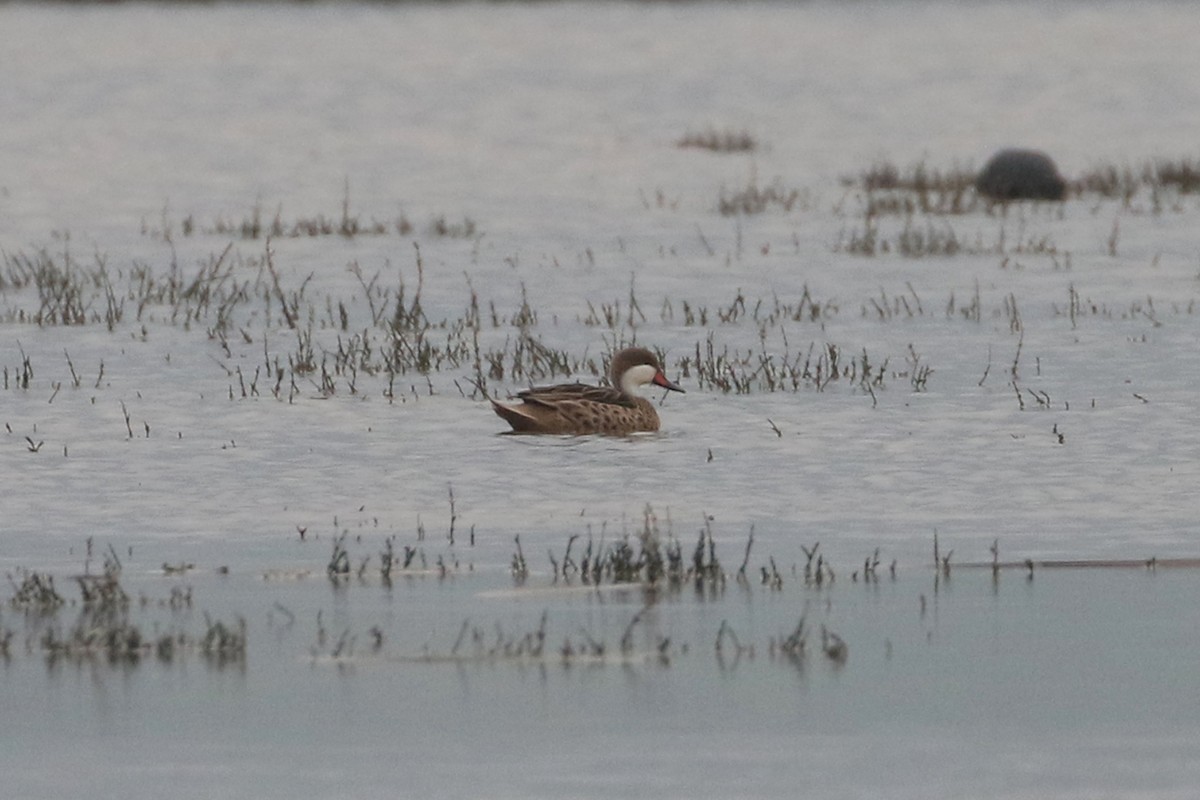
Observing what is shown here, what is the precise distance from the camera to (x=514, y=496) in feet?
31.9

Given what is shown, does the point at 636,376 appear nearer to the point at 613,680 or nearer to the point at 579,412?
the point at 579,412

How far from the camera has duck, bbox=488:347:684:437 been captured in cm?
1129

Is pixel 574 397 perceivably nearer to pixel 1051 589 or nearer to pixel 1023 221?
pixel 1051 589

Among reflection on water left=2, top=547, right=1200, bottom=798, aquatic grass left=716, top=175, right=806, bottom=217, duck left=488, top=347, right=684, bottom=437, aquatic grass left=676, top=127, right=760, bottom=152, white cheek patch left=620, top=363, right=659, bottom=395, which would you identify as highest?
aquatic grass left=676, top=127, right=760, bottom=152

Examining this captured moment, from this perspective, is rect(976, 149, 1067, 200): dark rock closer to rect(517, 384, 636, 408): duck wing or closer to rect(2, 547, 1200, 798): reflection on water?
rect(517, 384, 636, 408): duck wing

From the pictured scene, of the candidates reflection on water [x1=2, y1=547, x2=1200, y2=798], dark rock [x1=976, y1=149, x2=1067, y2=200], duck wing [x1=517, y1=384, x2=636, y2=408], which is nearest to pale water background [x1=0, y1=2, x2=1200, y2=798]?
reflection on water [x1=2, y1=547, x2=1200, y2=798]

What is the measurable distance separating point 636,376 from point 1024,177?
12321mm

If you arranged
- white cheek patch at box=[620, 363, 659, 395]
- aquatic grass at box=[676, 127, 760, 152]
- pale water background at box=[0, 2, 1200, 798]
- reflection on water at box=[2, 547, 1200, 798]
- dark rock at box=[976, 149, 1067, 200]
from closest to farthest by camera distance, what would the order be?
reflection on water at box=[2, 547, 1200, 798] → pale water background at box=[0, 2, 1200, 798] → white cheek patch at box=[620, 363, 659, 395] → dark rock at box=[976, 149, 1067, 200] → aquatic grass at box=[676, 127, 760, 152]

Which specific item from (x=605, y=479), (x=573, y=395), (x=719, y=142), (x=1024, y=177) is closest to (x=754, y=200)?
(x=1024, y=177)

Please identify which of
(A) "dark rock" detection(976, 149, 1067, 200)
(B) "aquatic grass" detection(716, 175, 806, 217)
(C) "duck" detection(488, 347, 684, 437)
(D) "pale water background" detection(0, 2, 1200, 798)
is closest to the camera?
(D) "pale water background" detection(0, 2, 1200, 798)

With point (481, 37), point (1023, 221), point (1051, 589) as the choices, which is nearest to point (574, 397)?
point (1051, 589)

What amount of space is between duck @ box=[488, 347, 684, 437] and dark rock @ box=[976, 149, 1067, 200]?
12497 mm

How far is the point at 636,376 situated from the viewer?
11.9 metres

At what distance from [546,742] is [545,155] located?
21.4 m
